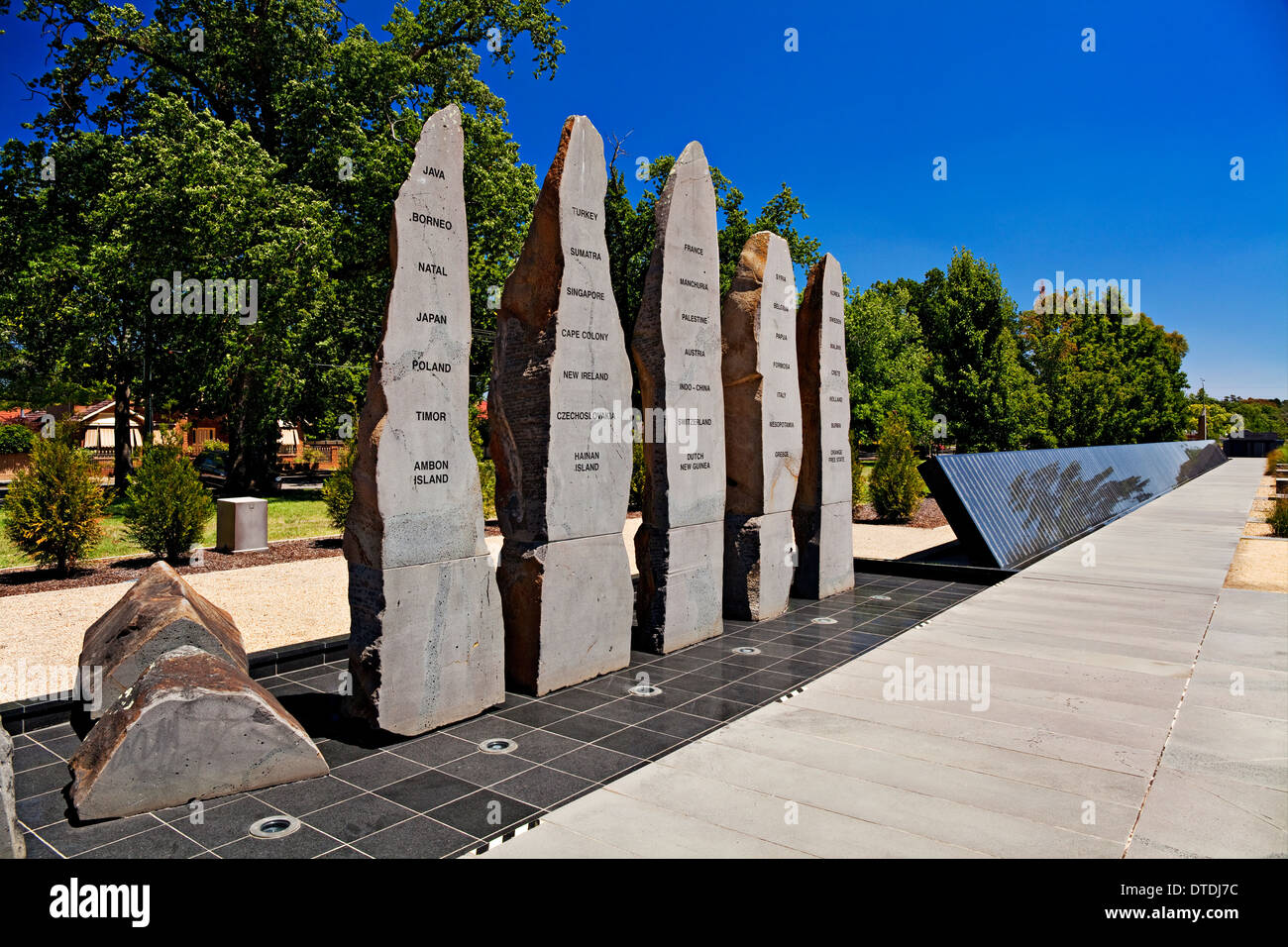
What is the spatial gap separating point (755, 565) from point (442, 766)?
5.03m

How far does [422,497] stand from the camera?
585cm

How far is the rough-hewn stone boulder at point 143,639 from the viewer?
6082 mm

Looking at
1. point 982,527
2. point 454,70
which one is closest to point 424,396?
point 982,527

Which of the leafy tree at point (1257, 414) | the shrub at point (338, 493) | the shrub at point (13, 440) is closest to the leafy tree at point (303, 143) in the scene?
the shrub at point (338, 493)

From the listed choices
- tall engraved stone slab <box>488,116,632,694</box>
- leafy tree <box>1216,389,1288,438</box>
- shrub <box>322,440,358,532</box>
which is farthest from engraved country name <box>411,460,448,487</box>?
leafy tree <box>1216,389,1288,438</box>

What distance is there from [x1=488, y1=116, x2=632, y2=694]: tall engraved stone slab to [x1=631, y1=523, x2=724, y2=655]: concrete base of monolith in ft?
2.82

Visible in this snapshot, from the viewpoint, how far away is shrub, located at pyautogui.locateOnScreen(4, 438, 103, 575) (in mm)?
12312

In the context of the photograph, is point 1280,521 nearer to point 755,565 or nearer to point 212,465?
point 755,565

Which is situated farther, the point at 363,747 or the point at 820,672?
the point at 820,672

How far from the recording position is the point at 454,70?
23.5m

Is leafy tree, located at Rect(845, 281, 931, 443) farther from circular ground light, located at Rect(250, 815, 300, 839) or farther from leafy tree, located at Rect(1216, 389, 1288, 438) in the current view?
leafy tree, located at Rect(1216, 389, 1288, 438)

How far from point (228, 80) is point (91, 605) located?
2079 centimetres

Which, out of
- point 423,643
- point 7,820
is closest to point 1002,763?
point 423,643
